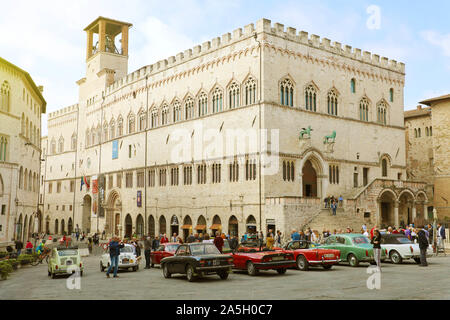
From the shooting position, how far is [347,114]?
43.4 meters

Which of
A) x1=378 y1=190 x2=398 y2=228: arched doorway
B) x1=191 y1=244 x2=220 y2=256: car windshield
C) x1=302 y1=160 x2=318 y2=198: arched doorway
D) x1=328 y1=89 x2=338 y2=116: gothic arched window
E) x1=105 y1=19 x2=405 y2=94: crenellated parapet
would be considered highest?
x1=105 y1=19 x2=405 y2=94: crenellated parapet

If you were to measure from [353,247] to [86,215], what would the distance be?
49.6 metres

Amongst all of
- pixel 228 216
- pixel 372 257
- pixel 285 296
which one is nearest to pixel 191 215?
pixel 228 216

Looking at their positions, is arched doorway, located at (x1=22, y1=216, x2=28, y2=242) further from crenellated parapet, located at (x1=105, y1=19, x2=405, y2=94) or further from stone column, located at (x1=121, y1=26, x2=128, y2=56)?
stone column, located at (x1=121, y1=26, x2=128, y2=56)

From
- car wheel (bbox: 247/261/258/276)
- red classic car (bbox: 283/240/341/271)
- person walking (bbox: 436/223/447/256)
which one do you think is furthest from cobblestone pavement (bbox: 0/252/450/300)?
person walking (bbox: 436/223/447/256)

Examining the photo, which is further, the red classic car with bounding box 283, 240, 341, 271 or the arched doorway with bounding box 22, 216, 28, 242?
the arched doorway with bounding box 22, 216, 28, 242

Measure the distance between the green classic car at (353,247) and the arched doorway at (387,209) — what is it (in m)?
19.2

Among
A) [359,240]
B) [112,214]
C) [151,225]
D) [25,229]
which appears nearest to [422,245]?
[359,240]

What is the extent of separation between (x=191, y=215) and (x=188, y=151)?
590 cm

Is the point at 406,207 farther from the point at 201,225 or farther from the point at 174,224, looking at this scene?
the point at 174,224

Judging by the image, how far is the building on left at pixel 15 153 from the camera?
34594 mm

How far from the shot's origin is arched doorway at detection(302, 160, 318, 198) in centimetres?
4039

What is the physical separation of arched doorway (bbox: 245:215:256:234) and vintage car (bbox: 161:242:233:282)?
19.5 m

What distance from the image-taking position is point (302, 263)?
20547 mm
